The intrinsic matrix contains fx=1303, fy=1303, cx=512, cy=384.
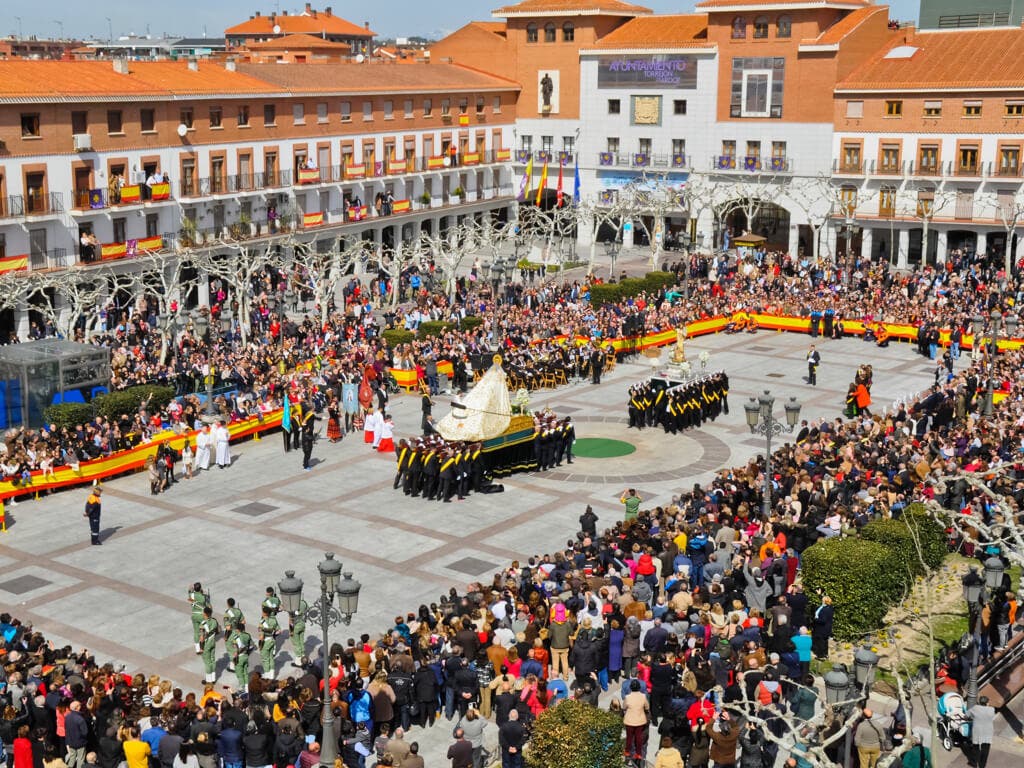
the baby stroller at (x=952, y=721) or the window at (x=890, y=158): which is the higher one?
the window at (x=890, y=158)

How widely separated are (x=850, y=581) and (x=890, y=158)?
46964mm

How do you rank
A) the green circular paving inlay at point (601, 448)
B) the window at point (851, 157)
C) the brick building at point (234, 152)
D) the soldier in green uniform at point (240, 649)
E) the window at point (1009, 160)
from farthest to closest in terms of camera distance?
the window at point (851, 157) < the window at point (1009, 160) < the brick building at point (234, 152) < the green circular paving inlay at point (601, 448) < the soldier in green uniform at point (240, 649)

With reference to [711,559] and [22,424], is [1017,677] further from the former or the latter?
[22,424]

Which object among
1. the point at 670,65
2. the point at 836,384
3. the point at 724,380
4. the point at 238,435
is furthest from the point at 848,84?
the point at 238,435

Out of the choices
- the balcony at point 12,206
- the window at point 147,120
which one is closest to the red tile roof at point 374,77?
the window at point 147,120

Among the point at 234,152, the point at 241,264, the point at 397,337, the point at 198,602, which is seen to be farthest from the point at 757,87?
the point at 198,602

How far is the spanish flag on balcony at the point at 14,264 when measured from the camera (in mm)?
47156

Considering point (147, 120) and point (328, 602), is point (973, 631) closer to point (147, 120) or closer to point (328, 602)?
point (328, 602)

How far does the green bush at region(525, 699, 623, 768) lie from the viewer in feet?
52.5

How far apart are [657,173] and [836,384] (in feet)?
107

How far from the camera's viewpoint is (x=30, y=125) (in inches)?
1929

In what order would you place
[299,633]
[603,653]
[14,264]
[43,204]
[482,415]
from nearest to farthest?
[603,653] < [299,633] < [482,415] < [14,264] < [43,204]

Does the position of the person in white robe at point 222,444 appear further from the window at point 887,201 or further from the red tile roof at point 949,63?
the red tile roof at point 949,63

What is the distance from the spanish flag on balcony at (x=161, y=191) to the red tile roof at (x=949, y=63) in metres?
33.5
